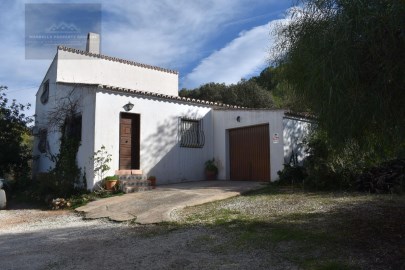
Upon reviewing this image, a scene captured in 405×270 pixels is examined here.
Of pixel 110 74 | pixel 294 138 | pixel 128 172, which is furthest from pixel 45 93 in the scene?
pixel 294 138

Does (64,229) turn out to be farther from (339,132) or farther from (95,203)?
(339,132)

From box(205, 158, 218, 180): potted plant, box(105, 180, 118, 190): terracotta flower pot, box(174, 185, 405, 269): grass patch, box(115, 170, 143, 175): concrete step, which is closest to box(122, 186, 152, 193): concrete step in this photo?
box(105, 180, 118, 190): terracotta flower pot

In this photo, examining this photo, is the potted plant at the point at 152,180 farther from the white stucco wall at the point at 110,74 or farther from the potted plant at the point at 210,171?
the white stucco wall at the point at 110,74

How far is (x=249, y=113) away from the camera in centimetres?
Answer: 1426

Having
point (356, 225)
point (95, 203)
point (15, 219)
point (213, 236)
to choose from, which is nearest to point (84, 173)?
point (95, 203)

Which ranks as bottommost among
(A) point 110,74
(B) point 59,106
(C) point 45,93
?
(B) point 59,106

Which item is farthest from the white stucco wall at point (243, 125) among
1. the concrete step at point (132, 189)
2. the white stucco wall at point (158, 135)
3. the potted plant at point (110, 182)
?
the potted plant at point (110, 182)

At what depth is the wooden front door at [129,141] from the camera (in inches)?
521

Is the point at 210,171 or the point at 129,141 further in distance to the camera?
the point at 210,171

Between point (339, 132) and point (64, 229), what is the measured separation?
19.3ft

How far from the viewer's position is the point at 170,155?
46.7 feet

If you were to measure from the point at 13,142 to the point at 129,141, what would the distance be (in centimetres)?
759

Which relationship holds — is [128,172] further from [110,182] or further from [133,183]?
[110,182]

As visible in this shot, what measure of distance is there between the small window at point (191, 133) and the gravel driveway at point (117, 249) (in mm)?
6944
